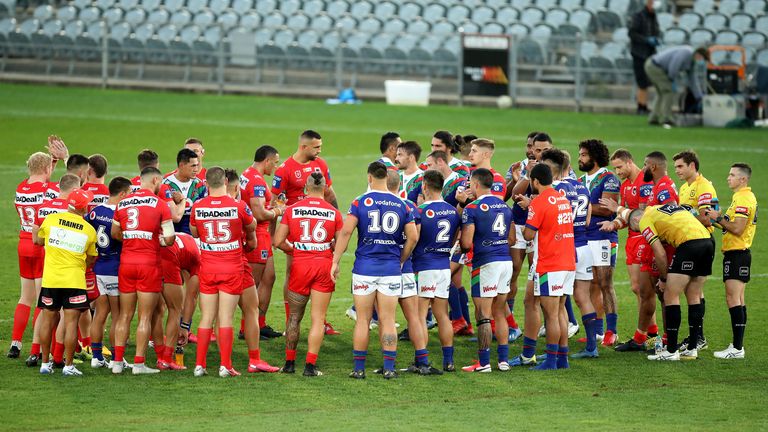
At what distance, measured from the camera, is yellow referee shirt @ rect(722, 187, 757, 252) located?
38.5ft

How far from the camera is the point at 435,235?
11.2 meters

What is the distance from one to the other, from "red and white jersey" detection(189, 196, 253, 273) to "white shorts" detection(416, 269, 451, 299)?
1731 mm

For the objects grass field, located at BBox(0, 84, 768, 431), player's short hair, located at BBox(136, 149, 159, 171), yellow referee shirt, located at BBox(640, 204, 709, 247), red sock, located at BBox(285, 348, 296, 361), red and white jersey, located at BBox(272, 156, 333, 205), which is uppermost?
player's short hair, located at BBox(136, 149, 159, 171)

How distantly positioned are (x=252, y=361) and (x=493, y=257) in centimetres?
251

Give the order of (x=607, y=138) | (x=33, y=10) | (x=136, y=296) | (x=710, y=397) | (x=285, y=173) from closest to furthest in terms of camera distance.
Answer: (x=710, y=397) → (x=136, y=296) → (x=285, y=173) → (x=607, y=138) → (x=33, y=10)

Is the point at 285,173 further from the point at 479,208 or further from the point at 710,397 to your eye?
the point at 710,397

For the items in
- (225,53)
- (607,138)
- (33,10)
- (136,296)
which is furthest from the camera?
(33,10)

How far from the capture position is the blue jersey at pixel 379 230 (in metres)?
10.8

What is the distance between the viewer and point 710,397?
10.4 m

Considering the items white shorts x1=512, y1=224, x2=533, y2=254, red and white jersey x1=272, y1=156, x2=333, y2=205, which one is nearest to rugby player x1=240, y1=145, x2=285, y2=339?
red and white jersey x1=272, y1=156, x2=333, y2=205

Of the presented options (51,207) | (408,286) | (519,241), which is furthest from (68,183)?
(519,241)

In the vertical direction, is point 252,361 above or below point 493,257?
below

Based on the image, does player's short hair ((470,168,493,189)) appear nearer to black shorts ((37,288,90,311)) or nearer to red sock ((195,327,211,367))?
red sock ((195,327,211,367))

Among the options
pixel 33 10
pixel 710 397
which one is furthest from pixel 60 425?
pixel 33 10
